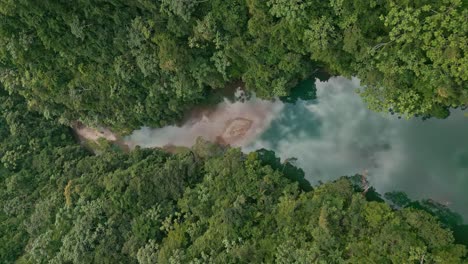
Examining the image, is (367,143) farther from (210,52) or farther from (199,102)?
(199,102)

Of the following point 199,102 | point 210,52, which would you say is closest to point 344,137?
point 210,52

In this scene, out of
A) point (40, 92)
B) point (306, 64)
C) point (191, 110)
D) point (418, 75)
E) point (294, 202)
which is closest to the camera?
point (418, 75)

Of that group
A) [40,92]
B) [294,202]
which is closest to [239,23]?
[294,202]

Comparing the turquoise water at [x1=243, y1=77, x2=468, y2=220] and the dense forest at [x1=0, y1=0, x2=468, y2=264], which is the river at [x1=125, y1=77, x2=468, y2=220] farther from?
the dense forest at [x1=0, y1=0, x2=468, y2=264]

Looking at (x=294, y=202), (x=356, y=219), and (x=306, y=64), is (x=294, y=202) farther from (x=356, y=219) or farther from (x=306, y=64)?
(x=306, y=64)

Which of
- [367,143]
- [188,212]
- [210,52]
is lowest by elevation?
[188,212]
